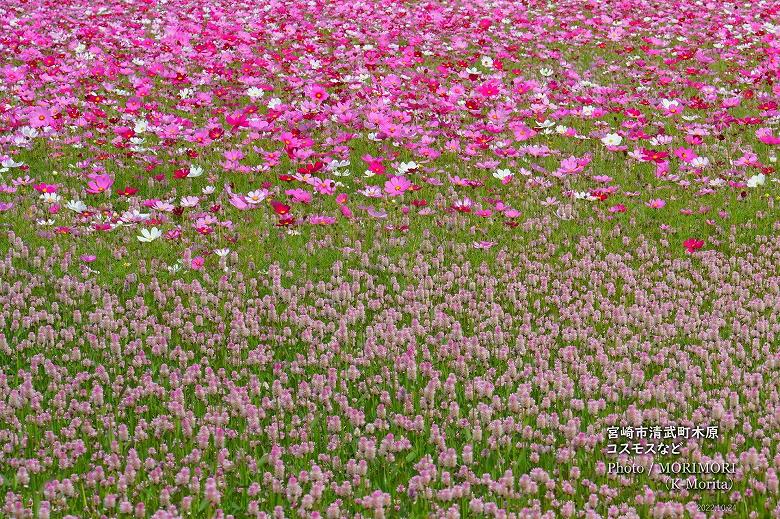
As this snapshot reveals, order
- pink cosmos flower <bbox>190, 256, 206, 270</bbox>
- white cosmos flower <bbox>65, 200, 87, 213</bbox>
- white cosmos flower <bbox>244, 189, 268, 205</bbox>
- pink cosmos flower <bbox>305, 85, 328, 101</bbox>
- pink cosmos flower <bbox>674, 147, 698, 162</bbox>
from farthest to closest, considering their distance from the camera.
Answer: pink cosmos flower <bbox>305, 85, 328, 101</bbox>
pink cosmos flower <bbox>674, 147, 698, 162</bbox>
white cosmos flower <bbox>244, 189, 268, 205</bbox>
white cosmos flower <bbox>65, 200, 87, 213</bbox>
pink cosmos flower <bbox>190, 256, 206, 270</bbox>

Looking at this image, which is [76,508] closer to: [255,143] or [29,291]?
[29,291]

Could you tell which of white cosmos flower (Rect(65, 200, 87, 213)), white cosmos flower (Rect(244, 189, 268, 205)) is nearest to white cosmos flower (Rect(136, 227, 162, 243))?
white cosmos flower (Rect(65, 200, 87, 213))

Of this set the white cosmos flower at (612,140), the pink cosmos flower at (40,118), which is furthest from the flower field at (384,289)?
the pink cosmos flower at (40,118)

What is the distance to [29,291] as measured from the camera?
583 cm

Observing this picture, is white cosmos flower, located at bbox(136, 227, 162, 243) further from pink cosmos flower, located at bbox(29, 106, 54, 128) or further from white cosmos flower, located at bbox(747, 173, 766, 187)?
white cosmos flower, located at bbox(747, 173, 766, 187)

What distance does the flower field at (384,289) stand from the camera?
3957 millimetres

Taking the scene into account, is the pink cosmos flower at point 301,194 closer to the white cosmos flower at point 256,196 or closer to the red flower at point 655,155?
the white cosmos flower at point 256,196

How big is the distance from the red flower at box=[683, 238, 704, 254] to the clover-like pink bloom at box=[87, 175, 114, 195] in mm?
4734

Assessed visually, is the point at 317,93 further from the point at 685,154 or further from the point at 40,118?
the point at 685,154

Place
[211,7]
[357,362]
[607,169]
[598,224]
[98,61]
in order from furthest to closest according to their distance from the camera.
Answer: [211,7] → [98,61] → [607,169] → [598,224] → [357,362]

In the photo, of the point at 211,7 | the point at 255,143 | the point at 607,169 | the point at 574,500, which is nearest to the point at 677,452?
the point at 574,500

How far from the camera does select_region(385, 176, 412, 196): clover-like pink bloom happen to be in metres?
7.87

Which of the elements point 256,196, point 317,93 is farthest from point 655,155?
point 256,196

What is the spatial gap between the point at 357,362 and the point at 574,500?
1604 millimetres
